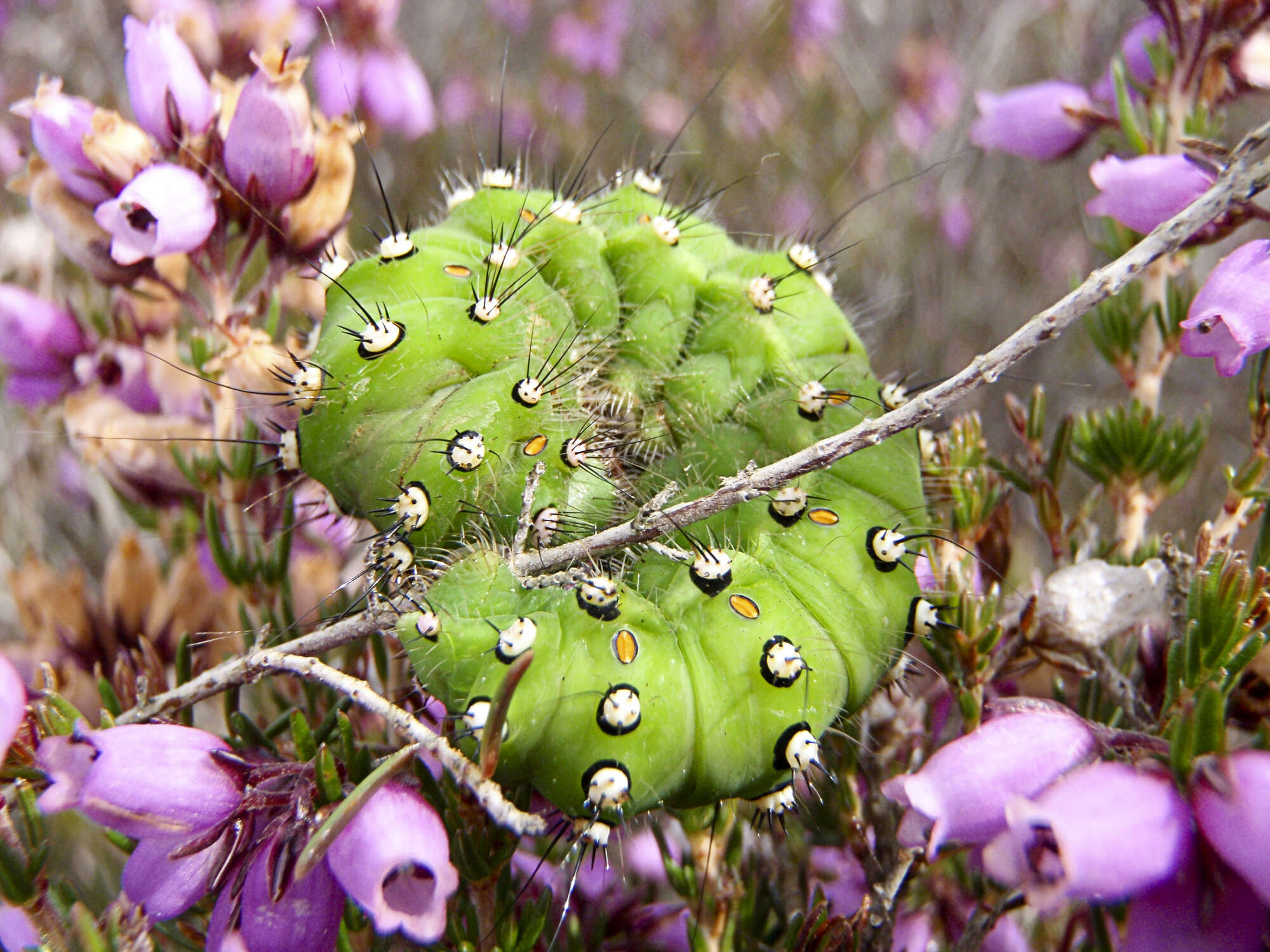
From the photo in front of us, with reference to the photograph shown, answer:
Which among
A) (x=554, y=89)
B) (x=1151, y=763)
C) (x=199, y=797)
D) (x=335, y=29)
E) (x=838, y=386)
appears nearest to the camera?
(x=1151, y=763)

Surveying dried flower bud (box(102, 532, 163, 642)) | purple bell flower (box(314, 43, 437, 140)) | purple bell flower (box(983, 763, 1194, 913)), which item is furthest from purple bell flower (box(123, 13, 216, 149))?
purple bell flower (box(983, 763, 1194, 913))

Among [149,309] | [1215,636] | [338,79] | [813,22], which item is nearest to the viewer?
[1215,636]

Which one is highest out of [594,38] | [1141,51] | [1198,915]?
[1141,51]

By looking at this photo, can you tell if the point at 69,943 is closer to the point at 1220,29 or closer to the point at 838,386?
the point at 838,386

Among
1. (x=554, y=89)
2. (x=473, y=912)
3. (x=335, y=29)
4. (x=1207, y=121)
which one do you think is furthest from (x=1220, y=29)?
(x=554, y=89)

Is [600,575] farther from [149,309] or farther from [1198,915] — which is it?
[149,309]

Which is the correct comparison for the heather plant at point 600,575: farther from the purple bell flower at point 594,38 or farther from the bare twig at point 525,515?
the purple bell flower at point 594,38

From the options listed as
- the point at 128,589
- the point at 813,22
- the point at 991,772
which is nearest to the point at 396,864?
the point at 991,772
